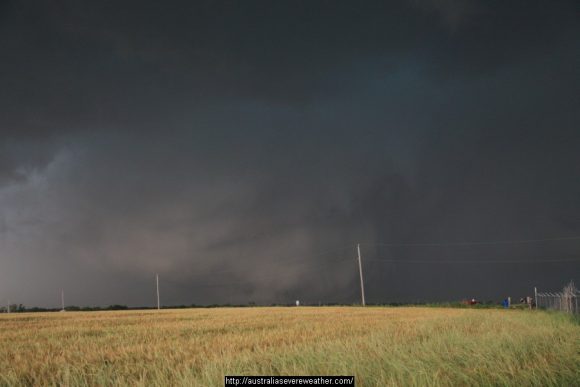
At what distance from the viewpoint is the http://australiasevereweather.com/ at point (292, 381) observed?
487 centimetres

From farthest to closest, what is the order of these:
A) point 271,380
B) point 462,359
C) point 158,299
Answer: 1. point 158,299
2. point 462,359
3. point 271,380

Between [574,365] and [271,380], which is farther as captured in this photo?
[574,365]

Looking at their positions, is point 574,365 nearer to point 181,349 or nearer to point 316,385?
point 316,385

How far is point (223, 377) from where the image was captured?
546 cm

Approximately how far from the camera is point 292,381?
4.93m

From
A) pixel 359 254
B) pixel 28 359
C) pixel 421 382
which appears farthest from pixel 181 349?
pixel 359 254

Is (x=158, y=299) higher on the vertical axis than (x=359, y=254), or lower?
lower

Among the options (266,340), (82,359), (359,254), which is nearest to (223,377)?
(82,359)

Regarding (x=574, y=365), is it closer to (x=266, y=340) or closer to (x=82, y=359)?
(x=266, y=340)

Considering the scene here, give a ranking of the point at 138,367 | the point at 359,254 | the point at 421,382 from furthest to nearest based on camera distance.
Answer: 1. the point at 359,254
2. the point at 138,367
3. the point at 421,382

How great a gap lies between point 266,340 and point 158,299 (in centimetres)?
8558

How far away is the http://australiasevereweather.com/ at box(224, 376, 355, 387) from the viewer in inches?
192

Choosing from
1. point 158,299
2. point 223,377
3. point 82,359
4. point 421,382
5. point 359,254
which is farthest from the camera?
point 158,299

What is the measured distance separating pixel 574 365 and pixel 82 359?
8.34 meters
